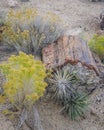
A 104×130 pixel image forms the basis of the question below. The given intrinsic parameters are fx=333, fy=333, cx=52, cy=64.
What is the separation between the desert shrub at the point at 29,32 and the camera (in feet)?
22.7

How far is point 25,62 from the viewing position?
5281 millimetres

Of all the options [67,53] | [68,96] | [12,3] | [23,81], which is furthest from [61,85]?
[12,3]

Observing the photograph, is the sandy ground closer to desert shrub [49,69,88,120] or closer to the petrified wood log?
desert shrub [49,69,88,120]

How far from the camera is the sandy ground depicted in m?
5.73

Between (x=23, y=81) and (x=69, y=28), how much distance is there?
374cm

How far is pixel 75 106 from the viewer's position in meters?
5.79

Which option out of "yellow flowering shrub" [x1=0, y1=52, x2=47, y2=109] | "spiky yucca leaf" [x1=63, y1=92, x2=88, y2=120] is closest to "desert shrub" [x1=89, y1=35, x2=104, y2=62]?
"spiky yucca leaf" [x1=63, y1=92, x2=88, y2=120]

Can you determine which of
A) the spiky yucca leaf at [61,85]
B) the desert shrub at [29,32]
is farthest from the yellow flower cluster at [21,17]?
the spiky yucca leaf at [61,85]

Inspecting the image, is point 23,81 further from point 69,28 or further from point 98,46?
point 69,28

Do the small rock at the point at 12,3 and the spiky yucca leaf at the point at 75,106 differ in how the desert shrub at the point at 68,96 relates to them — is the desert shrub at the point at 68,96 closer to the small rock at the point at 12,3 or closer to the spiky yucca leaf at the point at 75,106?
the spiky yucca leaf at the point at 75,106

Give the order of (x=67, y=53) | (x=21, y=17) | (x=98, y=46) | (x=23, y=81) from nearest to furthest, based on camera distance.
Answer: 1. (x=23, y=81)
2. (x=67, y=53)
3. (x=98, y=46)
4. (x=21, y=17)

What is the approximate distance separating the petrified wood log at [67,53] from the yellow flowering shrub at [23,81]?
987mm

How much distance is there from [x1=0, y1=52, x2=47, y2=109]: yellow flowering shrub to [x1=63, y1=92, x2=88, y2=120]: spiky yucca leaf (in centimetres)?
73

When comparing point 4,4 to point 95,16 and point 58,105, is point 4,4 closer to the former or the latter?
point 95,16
